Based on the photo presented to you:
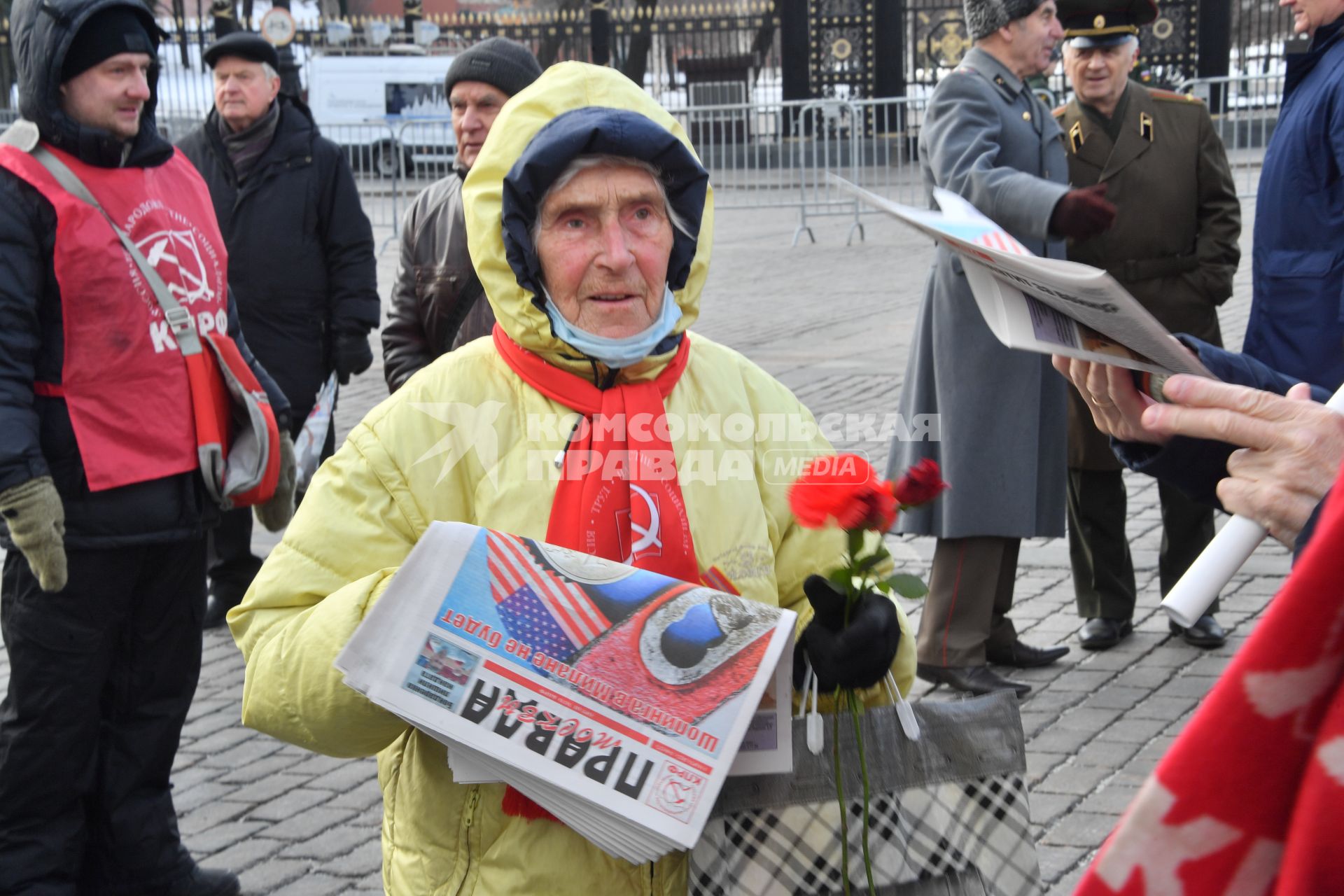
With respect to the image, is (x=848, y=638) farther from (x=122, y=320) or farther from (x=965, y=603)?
(x=965, y=603)

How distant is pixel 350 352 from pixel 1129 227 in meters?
2.95

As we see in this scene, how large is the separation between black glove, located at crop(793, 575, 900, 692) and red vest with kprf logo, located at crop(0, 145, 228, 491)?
7.14ft

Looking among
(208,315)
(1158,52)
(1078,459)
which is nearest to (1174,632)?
(1078,459)

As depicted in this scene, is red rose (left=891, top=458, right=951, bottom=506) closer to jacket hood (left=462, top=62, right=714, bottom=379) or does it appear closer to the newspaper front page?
the newspaper front page

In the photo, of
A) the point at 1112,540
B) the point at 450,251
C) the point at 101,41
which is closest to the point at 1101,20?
the point at 1112,540

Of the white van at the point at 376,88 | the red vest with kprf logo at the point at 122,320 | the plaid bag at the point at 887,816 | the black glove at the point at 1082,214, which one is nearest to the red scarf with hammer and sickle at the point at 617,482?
the plaid bag at the point at 887,816

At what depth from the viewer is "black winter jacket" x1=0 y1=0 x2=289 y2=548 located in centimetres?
322

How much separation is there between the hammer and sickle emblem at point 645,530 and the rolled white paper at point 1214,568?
0.77 meters

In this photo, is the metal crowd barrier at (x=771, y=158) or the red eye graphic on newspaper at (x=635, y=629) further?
the metal crowd barrier at (x=771, y=158)

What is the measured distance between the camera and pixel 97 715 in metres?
3.57

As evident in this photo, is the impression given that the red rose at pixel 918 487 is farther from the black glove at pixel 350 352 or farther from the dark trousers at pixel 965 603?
the black glove at pixel 350 352

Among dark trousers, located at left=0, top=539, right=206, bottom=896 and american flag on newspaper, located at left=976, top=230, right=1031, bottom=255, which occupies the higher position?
american flag on newspaper, located at left=976, top=230, right=1031, bottom=255

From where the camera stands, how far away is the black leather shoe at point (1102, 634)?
5.16 metres

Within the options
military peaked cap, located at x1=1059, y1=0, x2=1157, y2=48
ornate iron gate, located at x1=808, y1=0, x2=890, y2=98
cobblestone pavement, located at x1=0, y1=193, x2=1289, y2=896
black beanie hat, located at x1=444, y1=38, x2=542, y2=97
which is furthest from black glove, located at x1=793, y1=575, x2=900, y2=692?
ornate iron gate, located at x1=808, y1=0, x2=890, y2=98
